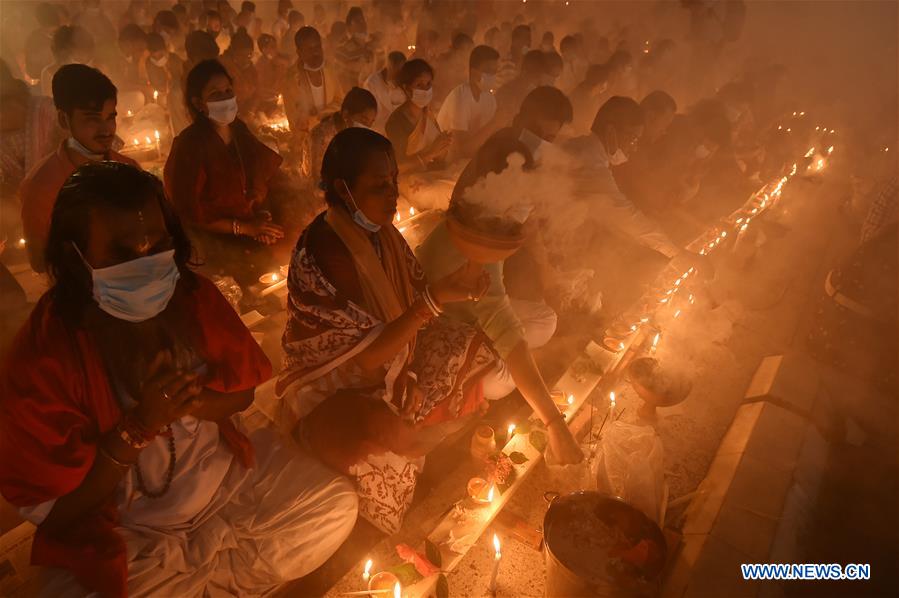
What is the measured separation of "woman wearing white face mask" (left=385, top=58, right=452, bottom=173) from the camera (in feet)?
20.9

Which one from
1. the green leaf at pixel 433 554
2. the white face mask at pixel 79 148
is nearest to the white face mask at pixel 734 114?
the green leaf at pixel 433 554

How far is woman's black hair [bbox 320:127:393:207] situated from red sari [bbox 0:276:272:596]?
144 cm

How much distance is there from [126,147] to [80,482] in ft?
22.6

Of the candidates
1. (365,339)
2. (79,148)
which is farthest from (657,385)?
(79,148)

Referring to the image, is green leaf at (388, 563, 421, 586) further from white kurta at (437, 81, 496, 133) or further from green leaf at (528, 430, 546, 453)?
white kurta at (437, 81, 496, 133)

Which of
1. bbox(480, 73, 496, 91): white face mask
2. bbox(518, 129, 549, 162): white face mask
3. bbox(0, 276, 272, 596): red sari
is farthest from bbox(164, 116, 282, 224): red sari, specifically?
bbox(480, 73, 496, 91): white face mask

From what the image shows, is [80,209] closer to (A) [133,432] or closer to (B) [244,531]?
(A) [133,432]

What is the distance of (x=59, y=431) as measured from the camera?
1.96m

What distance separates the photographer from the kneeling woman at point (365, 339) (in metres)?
2.69

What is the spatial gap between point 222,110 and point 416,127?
9.79ft

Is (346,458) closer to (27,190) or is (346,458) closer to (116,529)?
(116,529)

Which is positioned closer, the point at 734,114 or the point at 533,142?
the point at 533,142

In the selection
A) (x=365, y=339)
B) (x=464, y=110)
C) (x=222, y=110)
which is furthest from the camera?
(x=464, y=110)

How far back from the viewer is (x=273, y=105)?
1012 centimetres
